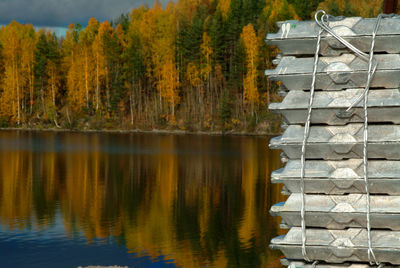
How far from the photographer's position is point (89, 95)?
79312 millimetres

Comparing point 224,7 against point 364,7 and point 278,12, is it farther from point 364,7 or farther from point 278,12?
point 364,7

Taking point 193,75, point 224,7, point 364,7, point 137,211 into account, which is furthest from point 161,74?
point 137,211

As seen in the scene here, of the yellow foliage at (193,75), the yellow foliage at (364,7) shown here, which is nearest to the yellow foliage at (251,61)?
the yellow foliage at (193,75)

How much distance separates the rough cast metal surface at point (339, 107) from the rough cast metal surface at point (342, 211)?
0.59 metres

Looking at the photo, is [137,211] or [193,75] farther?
[193,75]

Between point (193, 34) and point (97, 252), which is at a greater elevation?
point (193, 34)

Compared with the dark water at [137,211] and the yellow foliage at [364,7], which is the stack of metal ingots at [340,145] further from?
the yellow foliage at [364,7]

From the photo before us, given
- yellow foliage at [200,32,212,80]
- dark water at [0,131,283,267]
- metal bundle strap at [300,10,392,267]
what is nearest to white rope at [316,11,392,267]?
metal bundle strap at [300,10,392,267]

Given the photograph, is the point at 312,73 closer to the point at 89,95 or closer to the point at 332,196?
the point at 332,196

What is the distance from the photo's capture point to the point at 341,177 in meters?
4.52

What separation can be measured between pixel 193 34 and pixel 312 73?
6974 centimetres

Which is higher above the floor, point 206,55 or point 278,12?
point 278,12

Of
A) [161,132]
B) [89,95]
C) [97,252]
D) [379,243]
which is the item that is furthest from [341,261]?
[89,95]

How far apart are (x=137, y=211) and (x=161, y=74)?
5816 cm
